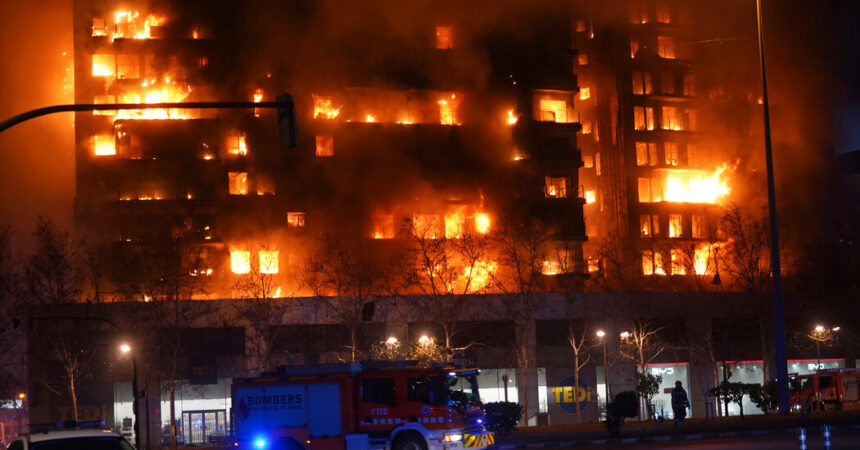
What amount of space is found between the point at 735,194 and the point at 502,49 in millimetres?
25124

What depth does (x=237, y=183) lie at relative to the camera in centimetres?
6750

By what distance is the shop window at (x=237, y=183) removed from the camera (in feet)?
221

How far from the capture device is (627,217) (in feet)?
259

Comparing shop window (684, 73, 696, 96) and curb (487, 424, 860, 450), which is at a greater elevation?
shop window (684, 73, 696, 96)

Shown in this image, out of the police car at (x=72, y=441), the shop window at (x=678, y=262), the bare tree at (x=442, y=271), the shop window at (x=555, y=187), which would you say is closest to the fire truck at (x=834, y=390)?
the bare tree at (x=442, y=271)

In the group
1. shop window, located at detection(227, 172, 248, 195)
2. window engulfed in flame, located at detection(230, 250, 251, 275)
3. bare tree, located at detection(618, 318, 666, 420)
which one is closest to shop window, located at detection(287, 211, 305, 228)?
window engulfed in flame, located at detection(230, 250, 251, 275)

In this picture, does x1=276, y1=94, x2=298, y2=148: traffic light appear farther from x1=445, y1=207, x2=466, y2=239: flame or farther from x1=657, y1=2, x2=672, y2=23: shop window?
x1=657, y1=2, x2=672, y2=23: shop window

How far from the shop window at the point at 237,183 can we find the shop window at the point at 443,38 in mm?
18385

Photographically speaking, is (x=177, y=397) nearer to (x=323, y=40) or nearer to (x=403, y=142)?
(x=403, y=142)

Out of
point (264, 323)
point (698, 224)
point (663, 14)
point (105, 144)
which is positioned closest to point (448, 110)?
point (663, 14)

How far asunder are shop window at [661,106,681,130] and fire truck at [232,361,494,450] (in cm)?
6283

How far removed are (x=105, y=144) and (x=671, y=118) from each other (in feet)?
156

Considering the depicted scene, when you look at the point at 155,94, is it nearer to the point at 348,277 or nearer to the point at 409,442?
the point at 348,277

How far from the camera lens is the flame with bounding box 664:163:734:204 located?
81.7m
